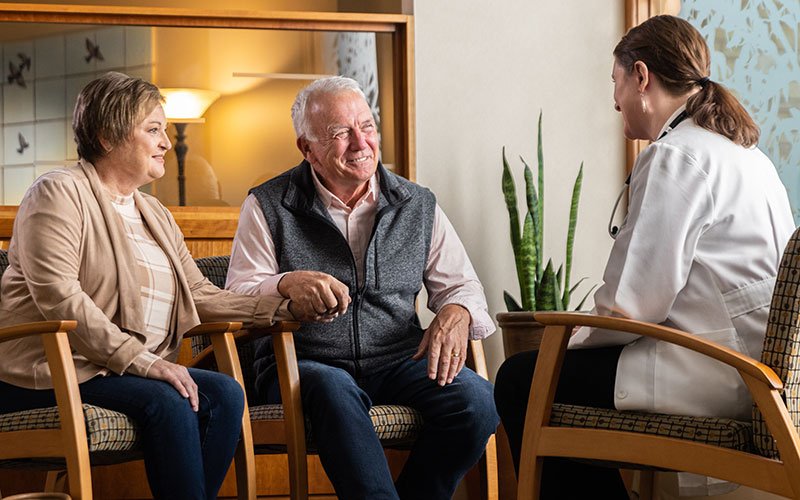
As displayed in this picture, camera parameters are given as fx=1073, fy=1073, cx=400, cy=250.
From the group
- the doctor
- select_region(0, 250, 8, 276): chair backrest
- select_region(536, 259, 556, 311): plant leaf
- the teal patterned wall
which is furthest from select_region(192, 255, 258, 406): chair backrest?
the teal patterned wall

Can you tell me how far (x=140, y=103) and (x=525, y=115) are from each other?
6.42 ft

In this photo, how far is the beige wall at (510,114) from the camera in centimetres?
408

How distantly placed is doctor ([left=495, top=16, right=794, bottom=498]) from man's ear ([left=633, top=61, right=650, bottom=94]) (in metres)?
0.13

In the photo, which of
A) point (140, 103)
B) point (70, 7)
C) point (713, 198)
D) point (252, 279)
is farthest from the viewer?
point (70, 7)

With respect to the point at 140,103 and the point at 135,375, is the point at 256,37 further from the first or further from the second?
the point at 135,375

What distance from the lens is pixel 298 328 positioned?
2.61 m

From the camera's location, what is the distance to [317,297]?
8.34ft

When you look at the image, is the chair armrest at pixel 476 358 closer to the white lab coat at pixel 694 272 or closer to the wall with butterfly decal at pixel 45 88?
the white lab coat at pixel 694 272

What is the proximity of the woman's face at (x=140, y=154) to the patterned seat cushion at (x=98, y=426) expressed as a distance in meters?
0.60

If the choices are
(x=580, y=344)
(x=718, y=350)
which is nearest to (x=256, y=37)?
(x=580, y=344)

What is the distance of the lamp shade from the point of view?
12.7 ft

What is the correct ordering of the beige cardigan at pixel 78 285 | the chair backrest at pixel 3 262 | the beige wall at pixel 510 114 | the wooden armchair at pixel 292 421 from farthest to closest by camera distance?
1. the beige wall at pixel 510 114
2. the chair backrest at pixel 3 262
3. the wooden armchair at pixel 292 421
4. the beige cardigan at pixel 78 285

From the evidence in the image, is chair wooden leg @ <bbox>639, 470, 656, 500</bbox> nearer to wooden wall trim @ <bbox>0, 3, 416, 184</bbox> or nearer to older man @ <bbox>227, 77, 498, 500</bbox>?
older man @ <bbox>227, 77, 498, 500</bbox>

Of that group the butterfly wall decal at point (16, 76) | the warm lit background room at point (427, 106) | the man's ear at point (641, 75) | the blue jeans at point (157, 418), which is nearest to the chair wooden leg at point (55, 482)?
the warm lit background room at point (427, 106)
